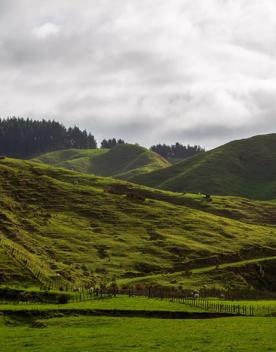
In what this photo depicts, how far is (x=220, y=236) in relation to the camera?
146 metres

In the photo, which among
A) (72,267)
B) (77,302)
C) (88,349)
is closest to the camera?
(88,349)

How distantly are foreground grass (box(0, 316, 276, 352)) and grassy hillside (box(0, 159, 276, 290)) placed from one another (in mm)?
27476

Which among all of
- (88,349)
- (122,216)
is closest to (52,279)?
(88,349)

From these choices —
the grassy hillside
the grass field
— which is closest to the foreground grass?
the grass field

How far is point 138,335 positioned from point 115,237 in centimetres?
8096

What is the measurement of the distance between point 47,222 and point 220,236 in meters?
43.7

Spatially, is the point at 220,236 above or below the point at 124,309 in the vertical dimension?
above

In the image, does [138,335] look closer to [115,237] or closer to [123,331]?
[123,331]

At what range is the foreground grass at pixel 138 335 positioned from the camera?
4792cm

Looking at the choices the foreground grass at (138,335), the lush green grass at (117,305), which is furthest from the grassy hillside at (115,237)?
the foreground grass at (138,335)

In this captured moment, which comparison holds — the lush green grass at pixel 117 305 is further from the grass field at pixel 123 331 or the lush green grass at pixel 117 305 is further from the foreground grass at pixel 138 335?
the foreground grass at pixel 138 335

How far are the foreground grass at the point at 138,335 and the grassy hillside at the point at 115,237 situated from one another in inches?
1082

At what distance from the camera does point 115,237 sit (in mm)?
134875

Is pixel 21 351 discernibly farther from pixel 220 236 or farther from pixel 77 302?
pixel 220 236
